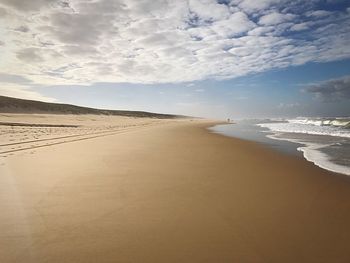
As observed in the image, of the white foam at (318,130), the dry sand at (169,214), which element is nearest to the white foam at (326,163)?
the dry sand at (169,214)

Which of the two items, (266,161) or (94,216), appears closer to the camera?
(94,216)

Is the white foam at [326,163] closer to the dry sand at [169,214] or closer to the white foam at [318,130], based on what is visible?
the dry sand at [169,214]

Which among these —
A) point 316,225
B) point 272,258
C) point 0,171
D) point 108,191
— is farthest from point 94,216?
point 0,171

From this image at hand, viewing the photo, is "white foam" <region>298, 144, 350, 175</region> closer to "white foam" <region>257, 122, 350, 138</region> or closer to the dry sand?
the dry sand

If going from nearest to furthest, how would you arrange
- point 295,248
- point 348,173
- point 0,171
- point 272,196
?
point 295,248 < point 272,196 < point 0,171 < point 348,173

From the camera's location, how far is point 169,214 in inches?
200

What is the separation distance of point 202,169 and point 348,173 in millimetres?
4245

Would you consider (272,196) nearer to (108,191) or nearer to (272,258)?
(272,258)

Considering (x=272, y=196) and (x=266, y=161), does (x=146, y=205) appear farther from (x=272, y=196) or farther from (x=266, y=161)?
(x=266, y=161)

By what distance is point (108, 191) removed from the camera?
635 cm

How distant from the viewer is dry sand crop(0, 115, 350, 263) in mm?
3728

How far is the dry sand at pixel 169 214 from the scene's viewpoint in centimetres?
373

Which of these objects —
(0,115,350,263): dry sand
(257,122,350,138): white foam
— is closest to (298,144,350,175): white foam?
(0,115,350,263): dry sand

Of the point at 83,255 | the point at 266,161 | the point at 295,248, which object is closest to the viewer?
the point at 83,255
